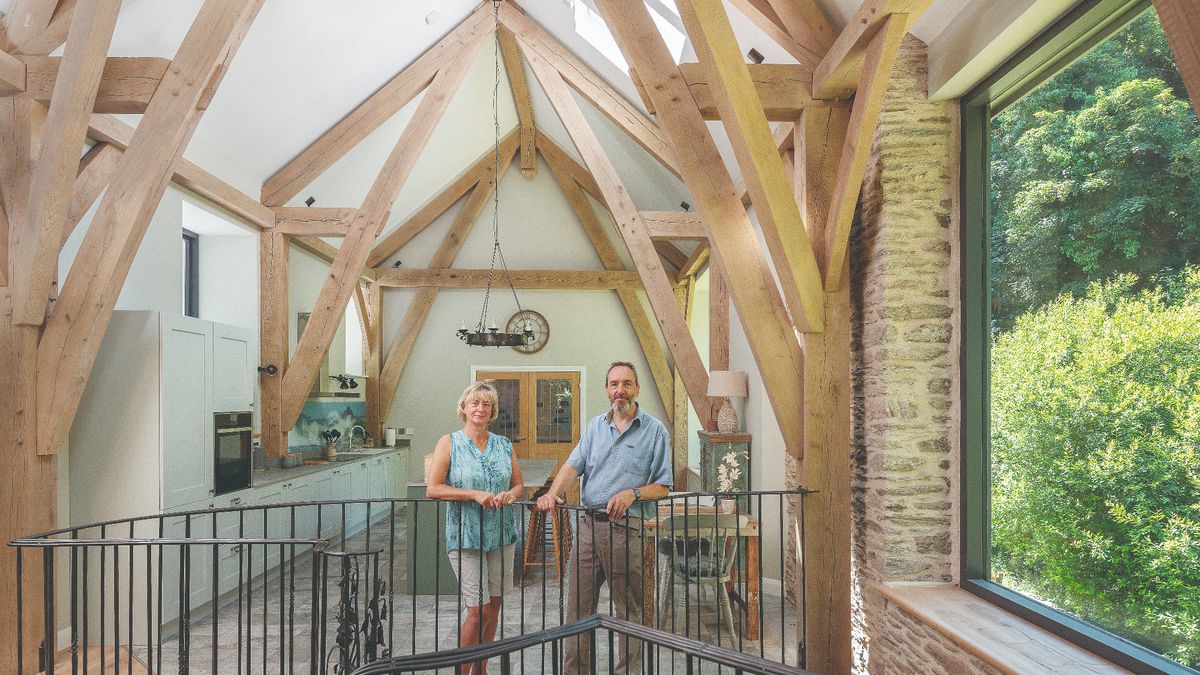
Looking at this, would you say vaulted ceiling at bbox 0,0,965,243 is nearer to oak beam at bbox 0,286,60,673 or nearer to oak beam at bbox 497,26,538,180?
oak beam at bbox 497,26,538,180

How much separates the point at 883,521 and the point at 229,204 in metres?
5.40

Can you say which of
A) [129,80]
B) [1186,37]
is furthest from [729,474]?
[1186,37]

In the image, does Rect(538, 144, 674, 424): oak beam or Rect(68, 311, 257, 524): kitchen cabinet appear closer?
Rect(68, 311, 257, 524): kitchen cabinet

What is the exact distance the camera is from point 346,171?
797 cm

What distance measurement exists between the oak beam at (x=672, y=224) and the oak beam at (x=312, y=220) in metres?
2.71

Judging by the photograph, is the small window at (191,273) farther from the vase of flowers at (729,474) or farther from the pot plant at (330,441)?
the vase of flowers at (729,474)

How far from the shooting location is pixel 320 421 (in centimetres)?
895

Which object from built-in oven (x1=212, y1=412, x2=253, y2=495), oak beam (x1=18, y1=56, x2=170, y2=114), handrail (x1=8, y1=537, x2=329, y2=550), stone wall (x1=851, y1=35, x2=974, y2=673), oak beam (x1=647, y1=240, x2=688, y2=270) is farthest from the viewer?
oak beam (x1=647, y1=240, x2=688, y2=270)

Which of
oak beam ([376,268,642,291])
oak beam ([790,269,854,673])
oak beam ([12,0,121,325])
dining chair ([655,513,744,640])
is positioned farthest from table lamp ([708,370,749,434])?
oak beam ([12,0,121,325])

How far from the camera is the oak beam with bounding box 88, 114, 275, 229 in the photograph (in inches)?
184

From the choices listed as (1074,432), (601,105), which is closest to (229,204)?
(601,105)

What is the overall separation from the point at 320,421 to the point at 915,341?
7.20 metres

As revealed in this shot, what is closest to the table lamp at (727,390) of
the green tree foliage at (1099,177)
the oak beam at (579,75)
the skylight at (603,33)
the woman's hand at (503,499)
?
the oak beam at (579,75)

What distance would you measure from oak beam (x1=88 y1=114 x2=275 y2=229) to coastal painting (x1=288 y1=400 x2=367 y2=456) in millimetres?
2262
